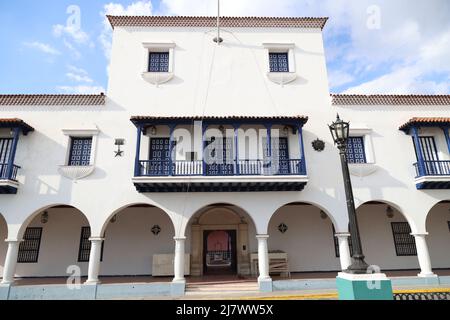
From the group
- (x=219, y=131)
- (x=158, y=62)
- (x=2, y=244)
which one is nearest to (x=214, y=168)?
(x=219, y=131)

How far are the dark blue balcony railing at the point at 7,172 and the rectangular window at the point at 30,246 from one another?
3277 millimetres

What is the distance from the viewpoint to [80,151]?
1170 centimetres

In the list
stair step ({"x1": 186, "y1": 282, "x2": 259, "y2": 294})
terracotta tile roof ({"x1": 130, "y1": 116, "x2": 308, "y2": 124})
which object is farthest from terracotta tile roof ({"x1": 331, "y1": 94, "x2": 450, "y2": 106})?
stair step ({"x1": 186, "y1": 282, "x2": 259, "y2": 294})

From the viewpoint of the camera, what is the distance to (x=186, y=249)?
1244cm

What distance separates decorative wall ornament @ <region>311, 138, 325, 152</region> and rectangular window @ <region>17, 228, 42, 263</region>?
534 inches

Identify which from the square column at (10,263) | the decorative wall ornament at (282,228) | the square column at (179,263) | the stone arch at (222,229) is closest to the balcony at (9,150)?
the square column at (10,263)

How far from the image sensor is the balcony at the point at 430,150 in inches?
435

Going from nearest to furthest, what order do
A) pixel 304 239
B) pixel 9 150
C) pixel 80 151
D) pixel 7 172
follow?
pixel 7 172
pixel 9 150
pixel 80 151
pixel 304 239

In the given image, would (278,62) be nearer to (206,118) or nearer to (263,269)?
(206,118)

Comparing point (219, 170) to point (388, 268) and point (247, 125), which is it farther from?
point (388, 268)

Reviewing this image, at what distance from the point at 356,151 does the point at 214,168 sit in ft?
21.8

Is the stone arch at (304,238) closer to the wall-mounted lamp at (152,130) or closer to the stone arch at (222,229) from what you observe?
the stone arch at (222,229)
